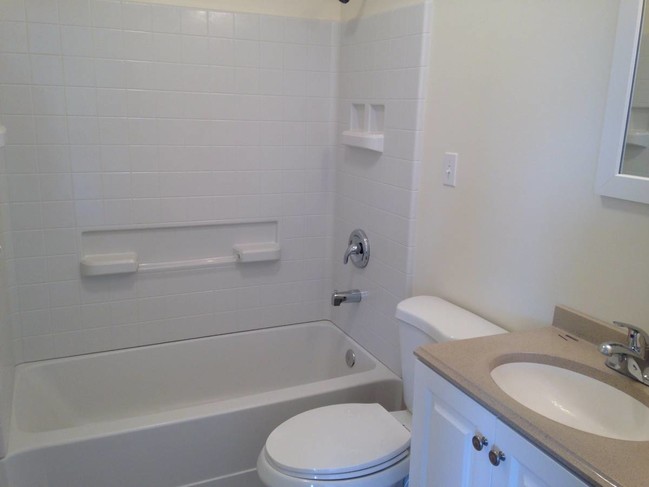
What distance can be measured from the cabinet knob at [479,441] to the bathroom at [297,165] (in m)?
0.50

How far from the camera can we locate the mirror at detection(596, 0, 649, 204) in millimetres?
1303

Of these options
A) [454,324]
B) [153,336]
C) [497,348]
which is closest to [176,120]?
[153,336]

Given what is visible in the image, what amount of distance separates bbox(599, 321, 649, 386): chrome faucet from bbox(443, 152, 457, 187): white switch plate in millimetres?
797

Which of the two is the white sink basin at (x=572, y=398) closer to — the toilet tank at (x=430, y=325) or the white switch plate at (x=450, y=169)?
the toilet tank at (x=430, y=325)

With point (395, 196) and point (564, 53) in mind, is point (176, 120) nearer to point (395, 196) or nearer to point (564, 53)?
point (395, 196)

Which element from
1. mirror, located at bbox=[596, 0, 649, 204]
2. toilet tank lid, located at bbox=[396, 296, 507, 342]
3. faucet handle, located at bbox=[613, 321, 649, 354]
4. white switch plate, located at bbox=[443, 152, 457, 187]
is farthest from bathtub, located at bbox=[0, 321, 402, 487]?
mirror, located at bbox=[596, 0, 649, 204]

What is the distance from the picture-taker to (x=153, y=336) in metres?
2.58

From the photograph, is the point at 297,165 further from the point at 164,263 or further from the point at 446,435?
the point at 446,435

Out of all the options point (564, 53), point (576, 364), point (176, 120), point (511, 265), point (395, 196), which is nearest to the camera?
point (576, 364)

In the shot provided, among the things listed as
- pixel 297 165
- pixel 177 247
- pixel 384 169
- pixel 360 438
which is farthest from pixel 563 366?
pixel 177 247

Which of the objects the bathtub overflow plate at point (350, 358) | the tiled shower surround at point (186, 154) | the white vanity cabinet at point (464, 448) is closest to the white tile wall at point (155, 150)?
the tiled shower surround at point (186, 154)

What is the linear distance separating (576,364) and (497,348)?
0.19m

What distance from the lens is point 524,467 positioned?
1125mm

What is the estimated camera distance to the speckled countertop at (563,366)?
38.7 inches
